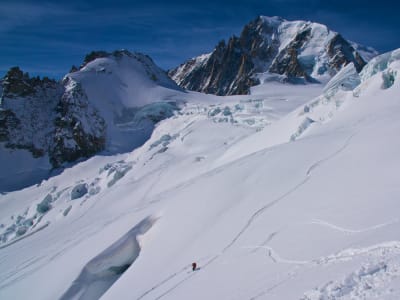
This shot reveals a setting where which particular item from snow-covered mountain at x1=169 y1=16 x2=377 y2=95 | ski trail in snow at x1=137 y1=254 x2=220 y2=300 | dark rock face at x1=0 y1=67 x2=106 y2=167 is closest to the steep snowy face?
dark rock face at x1=0 y1=67 x2=106 y2=167

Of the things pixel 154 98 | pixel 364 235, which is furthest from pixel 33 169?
pixel 364 235

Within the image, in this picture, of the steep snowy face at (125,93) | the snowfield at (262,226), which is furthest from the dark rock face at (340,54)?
the snowfield at (262,226)

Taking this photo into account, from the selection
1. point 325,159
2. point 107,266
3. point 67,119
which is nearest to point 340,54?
point 67,119

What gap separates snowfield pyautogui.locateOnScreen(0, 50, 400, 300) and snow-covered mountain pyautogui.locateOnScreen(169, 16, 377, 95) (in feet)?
193

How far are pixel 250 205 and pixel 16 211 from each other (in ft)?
85.2

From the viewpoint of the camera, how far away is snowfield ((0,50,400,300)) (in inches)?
254

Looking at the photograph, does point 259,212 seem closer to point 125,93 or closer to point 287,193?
point 287,193

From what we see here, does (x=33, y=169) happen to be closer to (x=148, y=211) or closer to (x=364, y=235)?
(x=148, y=211)

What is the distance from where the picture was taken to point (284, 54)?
92625 mm

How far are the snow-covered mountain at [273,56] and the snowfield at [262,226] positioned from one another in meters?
58.7

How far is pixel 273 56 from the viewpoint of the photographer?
326 feet

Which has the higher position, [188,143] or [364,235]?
[364,235]

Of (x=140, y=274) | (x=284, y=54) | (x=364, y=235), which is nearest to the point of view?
(x=364, y=235)

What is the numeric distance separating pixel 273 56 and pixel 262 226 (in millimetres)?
95339
